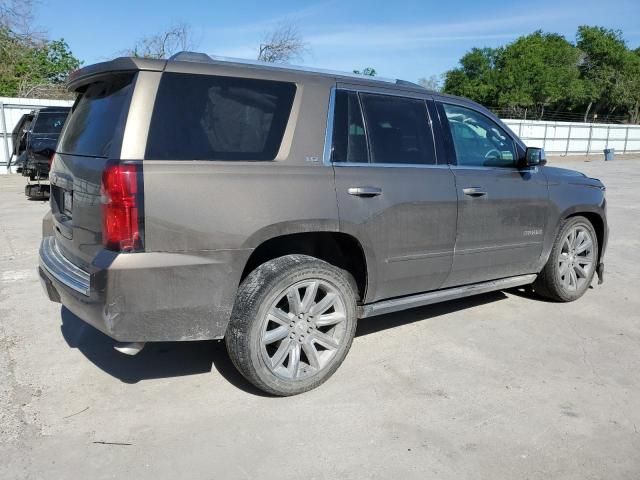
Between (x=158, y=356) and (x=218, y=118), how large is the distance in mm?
1890

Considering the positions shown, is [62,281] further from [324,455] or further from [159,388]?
[324,455]

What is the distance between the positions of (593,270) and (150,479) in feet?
15.3

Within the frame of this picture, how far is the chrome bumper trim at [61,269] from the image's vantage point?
323 cm

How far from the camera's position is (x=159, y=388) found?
3.68 meters

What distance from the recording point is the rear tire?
5.28 meters

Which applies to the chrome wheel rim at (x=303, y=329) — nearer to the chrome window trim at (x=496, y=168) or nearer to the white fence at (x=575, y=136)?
the chrome window trim at (x=496, y=168)

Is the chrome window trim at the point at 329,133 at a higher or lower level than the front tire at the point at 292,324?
higher

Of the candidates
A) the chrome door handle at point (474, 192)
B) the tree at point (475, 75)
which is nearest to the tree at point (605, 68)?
the tree at point (475, 75)

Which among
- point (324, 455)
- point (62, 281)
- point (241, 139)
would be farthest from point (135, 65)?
point (324, 455)

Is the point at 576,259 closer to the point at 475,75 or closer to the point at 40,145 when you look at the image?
the point at 40,145

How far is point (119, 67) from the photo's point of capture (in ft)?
10.6

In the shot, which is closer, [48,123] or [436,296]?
[436,296]

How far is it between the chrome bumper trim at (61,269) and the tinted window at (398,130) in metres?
1.98

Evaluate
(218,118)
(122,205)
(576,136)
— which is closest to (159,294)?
(122,205)
